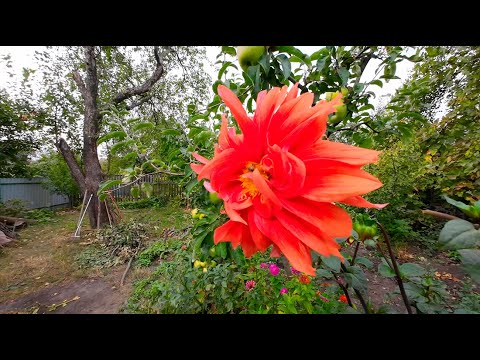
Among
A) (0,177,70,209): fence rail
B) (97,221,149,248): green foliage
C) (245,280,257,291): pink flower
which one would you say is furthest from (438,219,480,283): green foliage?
(0,177,70,209): fence rail

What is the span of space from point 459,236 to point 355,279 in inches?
15.7

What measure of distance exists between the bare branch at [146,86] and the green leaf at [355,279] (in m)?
7.39

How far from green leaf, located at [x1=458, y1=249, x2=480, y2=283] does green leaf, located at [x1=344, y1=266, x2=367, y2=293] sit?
1.15 feet

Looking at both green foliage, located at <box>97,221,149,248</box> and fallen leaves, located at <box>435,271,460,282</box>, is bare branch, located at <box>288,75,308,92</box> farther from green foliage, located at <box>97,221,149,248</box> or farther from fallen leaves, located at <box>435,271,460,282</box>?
green foliage, located at <box>97,221,149,248</box>

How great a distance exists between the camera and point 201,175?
292mm

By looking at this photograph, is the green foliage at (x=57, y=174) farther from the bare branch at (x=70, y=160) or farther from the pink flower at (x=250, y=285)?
the pink flower at (x=250, y=285)

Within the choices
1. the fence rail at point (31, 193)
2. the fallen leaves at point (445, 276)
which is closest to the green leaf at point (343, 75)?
the fallen leaves at point (445, 276)

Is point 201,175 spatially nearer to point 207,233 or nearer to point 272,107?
point 272,107

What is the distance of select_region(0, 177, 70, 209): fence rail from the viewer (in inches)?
354

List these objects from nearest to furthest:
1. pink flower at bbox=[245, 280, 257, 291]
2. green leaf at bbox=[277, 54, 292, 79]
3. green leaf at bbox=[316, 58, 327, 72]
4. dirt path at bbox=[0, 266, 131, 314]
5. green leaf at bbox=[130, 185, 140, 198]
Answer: green leaf at bbox=[277, 54, 292, 79] < green leaf at bbox=[316, 58, 327, 72] < green leaf at bbox=[130, 185, 140, 198] < pink flower at bbox=[245, 280, 257, 291] < dirt path at bbox=[0, 266, 131, 314]

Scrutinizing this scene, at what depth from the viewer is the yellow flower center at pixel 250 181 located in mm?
308

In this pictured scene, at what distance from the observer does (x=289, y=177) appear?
0.26 meters
